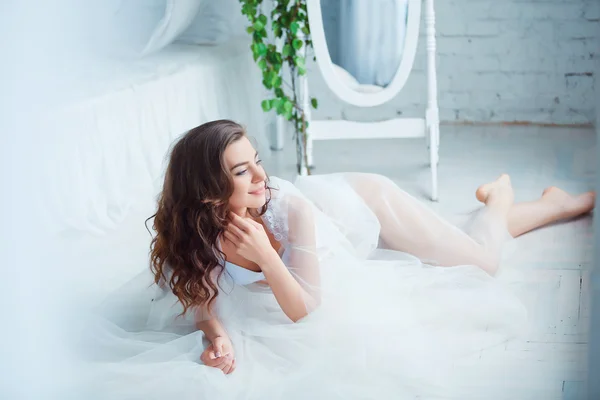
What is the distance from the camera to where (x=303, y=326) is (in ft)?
3.97

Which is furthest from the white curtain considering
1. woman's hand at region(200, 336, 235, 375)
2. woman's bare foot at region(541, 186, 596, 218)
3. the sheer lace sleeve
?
woman's hand at region(200, 336, 235, 375)

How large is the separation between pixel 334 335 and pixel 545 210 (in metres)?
0.88

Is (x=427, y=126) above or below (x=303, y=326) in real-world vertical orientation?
above

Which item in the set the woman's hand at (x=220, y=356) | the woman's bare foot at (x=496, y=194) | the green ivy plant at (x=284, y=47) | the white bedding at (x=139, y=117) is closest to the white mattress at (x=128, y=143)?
the white bedding at (x=139, y=117)

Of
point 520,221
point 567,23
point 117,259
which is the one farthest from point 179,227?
point 567,23

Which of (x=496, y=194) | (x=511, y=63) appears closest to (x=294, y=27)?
(x=496, y=194)

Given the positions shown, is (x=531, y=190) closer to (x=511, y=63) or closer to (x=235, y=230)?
(x=511, y=63)

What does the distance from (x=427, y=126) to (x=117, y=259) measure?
3.77 feet

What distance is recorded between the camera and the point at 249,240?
1.18 m

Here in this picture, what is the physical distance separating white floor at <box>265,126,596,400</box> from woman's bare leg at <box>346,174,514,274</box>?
123 millimetres

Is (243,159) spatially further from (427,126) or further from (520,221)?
(427,126)

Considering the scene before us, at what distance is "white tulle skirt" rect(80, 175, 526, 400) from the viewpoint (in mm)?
1103

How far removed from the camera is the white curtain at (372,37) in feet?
7.24

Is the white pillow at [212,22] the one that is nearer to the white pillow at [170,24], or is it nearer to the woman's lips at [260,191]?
the white pillow at [170,24]
